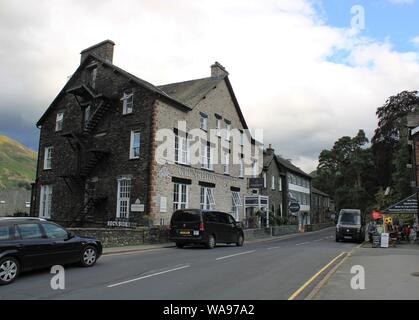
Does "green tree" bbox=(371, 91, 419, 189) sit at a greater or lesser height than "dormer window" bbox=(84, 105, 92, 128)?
greater

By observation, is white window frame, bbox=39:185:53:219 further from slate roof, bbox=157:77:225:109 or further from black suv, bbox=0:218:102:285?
black suv, bbox=0:218:102:285

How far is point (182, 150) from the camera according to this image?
1119 inches

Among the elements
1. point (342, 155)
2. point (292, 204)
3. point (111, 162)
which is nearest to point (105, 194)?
point (111, 162)

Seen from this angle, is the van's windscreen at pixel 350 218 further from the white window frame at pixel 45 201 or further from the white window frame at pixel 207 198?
the white window frame at pixel 45 201

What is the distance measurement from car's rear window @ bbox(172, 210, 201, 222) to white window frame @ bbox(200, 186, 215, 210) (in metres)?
9.13

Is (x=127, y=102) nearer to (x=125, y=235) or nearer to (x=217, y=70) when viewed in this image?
(x=217, y=70)

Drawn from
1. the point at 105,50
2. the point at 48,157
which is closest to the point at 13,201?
the point at 48,157

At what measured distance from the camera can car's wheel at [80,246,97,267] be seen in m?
12.9

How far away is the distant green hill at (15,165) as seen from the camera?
4713 inches

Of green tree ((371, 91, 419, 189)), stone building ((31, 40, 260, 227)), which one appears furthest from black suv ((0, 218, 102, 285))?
green tree ((371, 91, 419, 189))

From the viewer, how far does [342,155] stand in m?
70.3

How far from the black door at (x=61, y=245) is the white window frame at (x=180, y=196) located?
14.8 m

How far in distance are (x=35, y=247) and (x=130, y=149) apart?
16217mm
